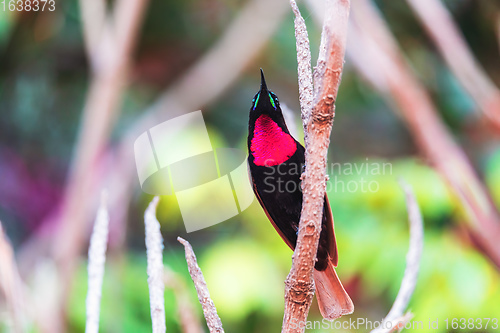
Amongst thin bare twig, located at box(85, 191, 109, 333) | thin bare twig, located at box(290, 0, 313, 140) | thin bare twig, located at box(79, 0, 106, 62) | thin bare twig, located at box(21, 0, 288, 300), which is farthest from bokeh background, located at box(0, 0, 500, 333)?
thin bare twig, located at box(290, 0, 313, 140)

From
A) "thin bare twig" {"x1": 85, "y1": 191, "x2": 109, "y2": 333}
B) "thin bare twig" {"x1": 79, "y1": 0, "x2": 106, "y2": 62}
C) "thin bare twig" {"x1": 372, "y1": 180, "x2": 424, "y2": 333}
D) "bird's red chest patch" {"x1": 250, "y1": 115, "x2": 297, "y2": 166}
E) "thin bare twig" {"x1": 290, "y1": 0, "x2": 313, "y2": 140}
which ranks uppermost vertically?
"thin bare twig" {"x1": 79, "y1": 0, "x2": 106, "y2": 62}

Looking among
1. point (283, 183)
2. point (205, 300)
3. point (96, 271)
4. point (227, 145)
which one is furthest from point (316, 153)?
point (227, 145)

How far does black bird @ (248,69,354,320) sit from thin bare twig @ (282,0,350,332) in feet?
1.00

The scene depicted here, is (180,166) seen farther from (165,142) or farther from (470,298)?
(470,298)

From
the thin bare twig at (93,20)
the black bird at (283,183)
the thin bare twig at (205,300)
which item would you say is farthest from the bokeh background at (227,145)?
the thin bare twig at (205,300)

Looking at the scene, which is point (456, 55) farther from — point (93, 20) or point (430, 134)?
point (93, 20)

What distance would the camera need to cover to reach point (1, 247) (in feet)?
2.55

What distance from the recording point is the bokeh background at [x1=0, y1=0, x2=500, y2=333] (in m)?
1.86

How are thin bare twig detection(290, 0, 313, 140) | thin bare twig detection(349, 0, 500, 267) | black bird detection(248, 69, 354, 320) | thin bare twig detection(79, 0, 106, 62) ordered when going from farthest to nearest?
thin bare twig detection(79, 0, 106, 62) → thin bare twig detection(349, 0, 500, 267) → black bird detection(248, 69, 354, 320) → thin bare twig detection(290, 0, 313, 140)

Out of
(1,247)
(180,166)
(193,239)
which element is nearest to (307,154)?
(1,247)

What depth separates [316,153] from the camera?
71 cm

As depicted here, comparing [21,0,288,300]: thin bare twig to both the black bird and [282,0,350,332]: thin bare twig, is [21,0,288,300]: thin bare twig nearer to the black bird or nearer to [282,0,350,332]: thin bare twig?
the black bird

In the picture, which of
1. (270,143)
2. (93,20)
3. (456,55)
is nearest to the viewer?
(270,143)

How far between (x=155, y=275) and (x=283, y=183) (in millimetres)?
519
